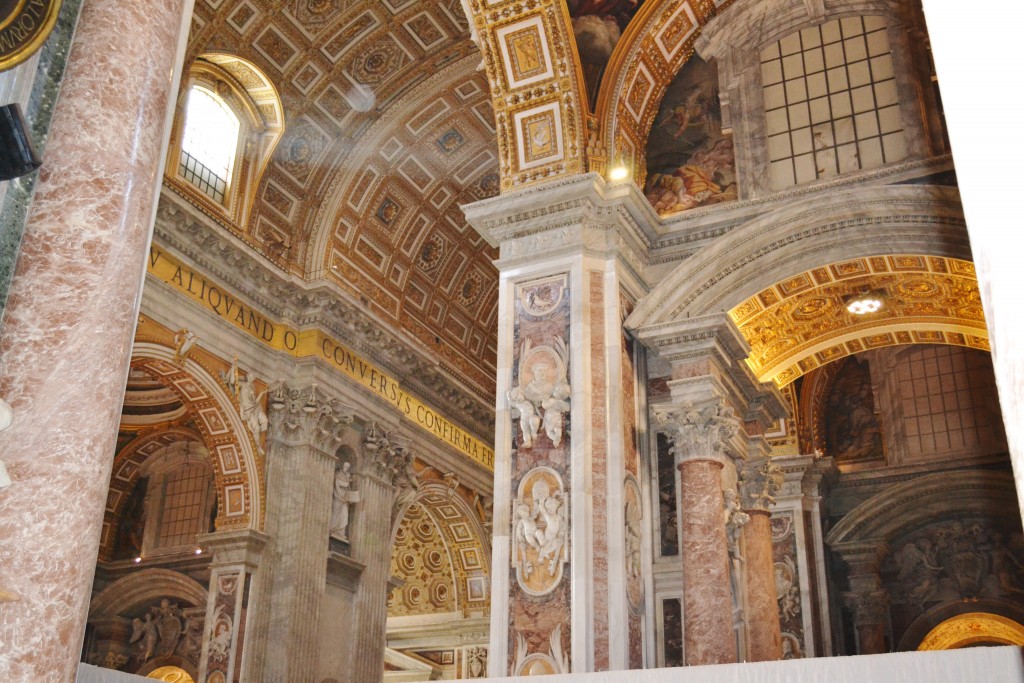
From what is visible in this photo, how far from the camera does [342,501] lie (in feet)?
55.6

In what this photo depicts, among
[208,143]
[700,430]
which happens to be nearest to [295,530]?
[208,143]

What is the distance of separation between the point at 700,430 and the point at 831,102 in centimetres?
432

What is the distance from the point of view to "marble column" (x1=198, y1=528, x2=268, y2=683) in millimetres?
14727

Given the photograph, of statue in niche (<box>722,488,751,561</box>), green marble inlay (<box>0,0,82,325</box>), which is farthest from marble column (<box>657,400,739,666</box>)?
green marble inlay (<box>0,0,82,325</box>)

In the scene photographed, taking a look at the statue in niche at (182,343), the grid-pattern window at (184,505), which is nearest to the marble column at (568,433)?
the statue in niche at (182,343)

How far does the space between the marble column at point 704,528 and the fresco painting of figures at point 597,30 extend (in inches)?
164

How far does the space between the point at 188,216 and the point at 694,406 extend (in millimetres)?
7550

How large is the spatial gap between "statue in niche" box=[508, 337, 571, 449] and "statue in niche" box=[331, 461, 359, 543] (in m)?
6.53

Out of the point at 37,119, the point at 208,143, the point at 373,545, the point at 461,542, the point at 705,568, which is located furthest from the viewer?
the point at 461,542

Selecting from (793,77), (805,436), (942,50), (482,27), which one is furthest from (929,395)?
(942,50)

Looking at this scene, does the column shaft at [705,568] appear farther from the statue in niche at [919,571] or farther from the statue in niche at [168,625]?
the statue in niche at [168,625]

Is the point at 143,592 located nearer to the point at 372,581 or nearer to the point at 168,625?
the point at 168,625

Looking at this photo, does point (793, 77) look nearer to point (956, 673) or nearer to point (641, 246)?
point (641, 246)

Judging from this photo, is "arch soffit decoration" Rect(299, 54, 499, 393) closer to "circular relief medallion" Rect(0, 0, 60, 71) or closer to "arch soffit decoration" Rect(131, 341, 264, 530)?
"arch soffit decoration" Rect(131, 341, 264, 530)
